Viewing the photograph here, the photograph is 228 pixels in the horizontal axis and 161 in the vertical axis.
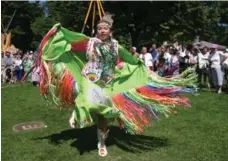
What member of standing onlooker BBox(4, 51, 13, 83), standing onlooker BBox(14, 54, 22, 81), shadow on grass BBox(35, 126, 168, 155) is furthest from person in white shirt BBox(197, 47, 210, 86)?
standing onlooker BBox(4, 51, 13, 83)

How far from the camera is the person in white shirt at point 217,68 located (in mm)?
12820

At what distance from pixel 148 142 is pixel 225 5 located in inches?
1543

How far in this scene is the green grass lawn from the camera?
5715 millimetres

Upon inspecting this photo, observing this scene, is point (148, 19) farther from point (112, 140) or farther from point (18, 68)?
point (112, 140)

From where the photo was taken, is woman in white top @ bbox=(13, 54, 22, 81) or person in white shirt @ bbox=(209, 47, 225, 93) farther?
woman in white top @ bbox=(13, 54, 22, 81)

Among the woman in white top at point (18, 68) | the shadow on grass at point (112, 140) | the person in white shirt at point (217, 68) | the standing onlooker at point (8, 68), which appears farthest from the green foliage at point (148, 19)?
the shadow on grass at point (112, 140)

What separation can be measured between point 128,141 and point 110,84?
3.08 feet

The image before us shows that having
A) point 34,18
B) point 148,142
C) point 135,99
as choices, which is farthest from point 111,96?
point 34,18

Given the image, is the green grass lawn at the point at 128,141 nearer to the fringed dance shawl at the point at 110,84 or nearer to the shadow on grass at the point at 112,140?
the shadow on grass at the point at 112,140

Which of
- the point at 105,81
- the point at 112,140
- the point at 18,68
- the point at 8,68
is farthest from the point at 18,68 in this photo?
the point at 105,81

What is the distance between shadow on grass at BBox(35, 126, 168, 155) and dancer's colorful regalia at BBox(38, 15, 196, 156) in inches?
13.7

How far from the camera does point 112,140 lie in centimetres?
647

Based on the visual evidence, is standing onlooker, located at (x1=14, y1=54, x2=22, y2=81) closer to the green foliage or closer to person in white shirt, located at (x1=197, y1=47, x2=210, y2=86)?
person in white shirt, located at (x1=197, y1=47, x2=210, y2=86)

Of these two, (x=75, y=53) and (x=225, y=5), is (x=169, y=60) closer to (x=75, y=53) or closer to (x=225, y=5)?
(x=75, y=53)
